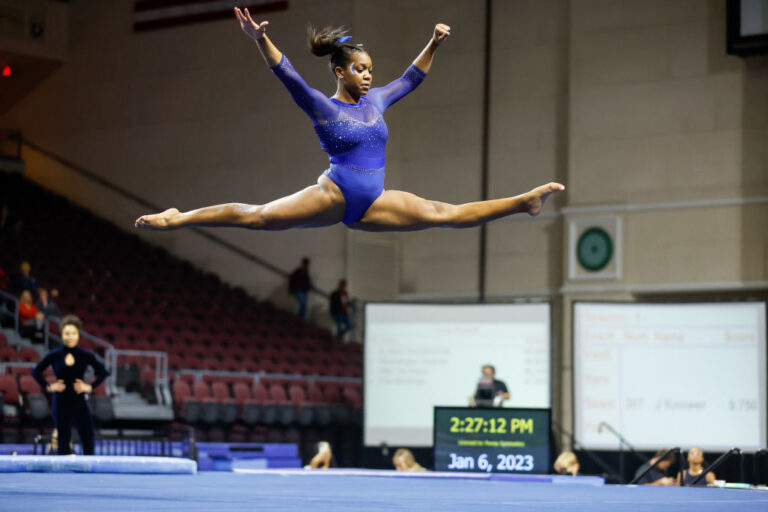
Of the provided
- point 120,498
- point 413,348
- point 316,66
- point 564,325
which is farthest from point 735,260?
point 120,498

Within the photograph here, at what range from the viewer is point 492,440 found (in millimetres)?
10688

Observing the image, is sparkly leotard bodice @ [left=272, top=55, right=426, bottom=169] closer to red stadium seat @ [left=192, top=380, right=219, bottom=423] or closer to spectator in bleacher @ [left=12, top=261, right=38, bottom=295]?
red stadium seat @ [left=192, top=380, right=219, bottom=423]

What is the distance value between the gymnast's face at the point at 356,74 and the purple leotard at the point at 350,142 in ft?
0.27

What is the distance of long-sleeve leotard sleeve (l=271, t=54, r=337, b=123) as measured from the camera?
17.7ft

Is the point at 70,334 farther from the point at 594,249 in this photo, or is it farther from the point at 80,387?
the point at 594,249

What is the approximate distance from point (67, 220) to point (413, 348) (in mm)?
7857

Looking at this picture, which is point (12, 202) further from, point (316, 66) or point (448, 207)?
point (448, 207)

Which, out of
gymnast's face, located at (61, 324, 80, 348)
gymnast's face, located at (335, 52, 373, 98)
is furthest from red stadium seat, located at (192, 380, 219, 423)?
gymnast's face, located at (335, 52, 373, 98)

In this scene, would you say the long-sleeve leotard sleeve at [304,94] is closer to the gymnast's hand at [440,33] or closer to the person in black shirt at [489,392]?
the gymnast's hand at [440,33]

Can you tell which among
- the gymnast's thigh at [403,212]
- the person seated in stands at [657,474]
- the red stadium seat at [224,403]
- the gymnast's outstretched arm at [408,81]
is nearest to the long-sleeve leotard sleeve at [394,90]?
the gymnast's outstretched arm at [408,81]

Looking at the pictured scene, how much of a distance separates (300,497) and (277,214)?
132 cm

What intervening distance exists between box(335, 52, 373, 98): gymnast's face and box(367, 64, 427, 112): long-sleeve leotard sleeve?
3.5 inches

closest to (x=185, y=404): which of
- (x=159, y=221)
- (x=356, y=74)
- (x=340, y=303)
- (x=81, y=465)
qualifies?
(x=340, y=303)

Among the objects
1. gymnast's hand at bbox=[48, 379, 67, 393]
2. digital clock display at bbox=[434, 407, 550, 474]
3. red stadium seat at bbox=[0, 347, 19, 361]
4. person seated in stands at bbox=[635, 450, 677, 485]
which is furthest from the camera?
red stadium seat at bbox=[0, 347, 19, 361]
